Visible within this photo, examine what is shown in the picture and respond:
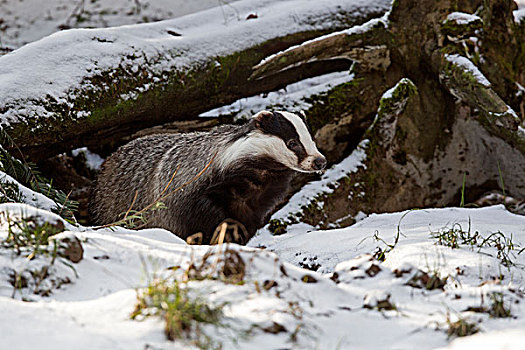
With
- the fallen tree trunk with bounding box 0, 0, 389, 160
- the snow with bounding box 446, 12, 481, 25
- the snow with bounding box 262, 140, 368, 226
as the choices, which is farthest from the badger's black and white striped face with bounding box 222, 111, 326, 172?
the snow with bounding box 446, 12, 481, 25

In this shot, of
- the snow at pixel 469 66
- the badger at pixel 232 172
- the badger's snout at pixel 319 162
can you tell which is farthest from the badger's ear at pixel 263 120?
the snow at pixel 469 66

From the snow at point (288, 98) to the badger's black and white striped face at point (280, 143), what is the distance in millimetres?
1280

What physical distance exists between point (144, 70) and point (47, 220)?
104 inches

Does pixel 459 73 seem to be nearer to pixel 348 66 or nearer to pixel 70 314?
pixel 348 66

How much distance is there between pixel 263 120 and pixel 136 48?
1507 millimetres

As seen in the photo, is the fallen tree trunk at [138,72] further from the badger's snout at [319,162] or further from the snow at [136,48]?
the badger's snout at [319,162]

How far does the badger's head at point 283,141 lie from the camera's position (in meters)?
4.22

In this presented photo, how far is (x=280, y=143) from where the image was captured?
167 inches

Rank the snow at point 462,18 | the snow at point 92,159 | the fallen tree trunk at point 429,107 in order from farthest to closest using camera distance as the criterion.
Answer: the snow at point 92,159 < the snow at point 462,18 < the fallen tree trunk at point 429,107

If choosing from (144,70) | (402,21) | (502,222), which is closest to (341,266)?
(502,222)

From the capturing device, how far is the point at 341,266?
2.62m

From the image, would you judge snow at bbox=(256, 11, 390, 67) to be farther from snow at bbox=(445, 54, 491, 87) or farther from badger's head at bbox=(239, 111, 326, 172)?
badger's head at bbox=(239, 111, 326, 172)

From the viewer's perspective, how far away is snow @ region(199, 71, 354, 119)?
18.2ft

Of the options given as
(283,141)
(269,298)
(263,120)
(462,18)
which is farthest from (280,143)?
(462,18)
